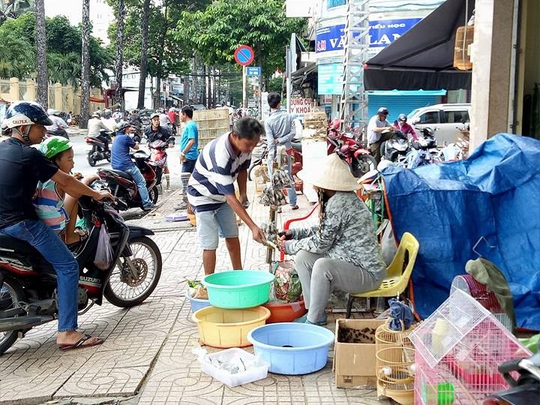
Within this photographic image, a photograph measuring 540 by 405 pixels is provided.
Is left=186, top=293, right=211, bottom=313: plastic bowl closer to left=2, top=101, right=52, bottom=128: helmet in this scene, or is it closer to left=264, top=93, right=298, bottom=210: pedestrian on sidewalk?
left=2, top=101, right=52, bottom=128: helmet

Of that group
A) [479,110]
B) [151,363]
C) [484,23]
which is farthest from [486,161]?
[151,363]

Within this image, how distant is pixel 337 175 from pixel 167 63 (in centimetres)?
4295

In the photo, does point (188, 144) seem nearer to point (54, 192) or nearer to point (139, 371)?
point (54, 192)

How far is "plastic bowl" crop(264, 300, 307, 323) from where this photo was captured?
4.79 m

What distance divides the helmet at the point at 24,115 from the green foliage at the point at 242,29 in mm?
20396

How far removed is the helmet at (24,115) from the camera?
14.3ft

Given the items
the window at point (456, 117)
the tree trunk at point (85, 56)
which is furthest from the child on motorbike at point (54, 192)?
the tree trunk at point (85, 56)

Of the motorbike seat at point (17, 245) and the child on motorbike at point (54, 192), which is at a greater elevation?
the child on motorbike at point (54, 192)

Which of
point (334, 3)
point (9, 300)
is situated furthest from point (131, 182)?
point (334, 3)

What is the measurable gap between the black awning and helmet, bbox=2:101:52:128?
17.4 feet

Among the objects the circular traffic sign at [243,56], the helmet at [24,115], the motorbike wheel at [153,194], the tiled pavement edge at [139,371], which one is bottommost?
the tiled pavement edge at [139,371]

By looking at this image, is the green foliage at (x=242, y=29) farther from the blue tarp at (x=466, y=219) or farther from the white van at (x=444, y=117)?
the blue tarp at (x=466, y=219)

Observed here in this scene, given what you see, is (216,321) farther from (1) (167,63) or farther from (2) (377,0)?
(1) (167,63)

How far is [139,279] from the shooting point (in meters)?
5.64
